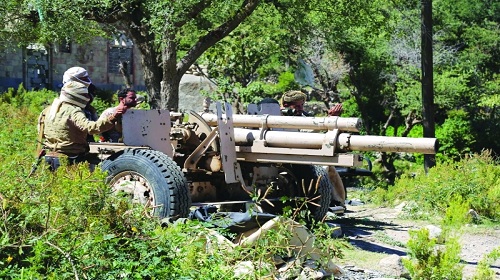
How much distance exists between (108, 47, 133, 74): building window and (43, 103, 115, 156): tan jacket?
30.4 metres

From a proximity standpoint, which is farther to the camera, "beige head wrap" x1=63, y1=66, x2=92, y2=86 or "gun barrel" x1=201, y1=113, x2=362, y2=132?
"beige head wrap" x1=63, y1=66, x2=92, y2=86

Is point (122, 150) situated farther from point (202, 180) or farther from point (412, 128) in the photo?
point (412, 128)

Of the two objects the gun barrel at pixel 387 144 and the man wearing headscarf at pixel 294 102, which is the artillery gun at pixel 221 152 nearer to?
the gun barrel at pixel 387 144

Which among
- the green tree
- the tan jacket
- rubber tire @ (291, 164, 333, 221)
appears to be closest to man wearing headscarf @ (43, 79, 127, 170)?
the tan jacket

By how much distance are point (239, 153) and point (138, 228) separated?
369 centimetres

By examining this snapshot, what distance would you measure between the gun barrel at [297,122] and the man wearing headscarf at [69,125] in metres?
1.42

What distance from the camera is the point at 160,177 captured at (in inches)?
323

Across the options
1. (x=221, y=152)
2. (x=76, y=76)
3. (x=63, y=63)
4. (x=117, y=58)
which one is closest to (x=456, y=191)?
(x=221, y=152)

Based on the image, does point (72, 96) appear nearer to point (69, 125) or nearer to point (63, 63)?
point (69, 125)

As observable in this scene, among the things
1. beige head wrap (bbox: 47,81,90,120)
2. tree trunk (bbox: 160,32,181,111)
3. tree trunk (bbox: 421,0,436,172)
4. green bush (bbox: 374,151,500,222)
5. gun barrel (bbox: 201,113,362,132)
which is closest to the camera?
gun barrel (bbox: 201,113,362,132)

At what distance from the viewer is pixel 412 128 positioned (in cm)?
2561

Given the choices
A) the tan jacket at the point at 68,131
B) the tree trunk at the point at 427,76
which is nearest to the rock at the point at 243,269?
the tan jacket at the point at 68,131

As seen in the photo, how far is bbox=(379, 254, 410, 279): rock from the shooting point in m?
8.23

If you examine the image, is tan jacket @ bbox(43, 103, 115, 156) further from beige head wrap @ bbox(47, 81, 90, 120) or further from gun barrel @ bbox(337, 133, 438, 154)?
gun barrel @ bbox(337, 133, 438, 154)
